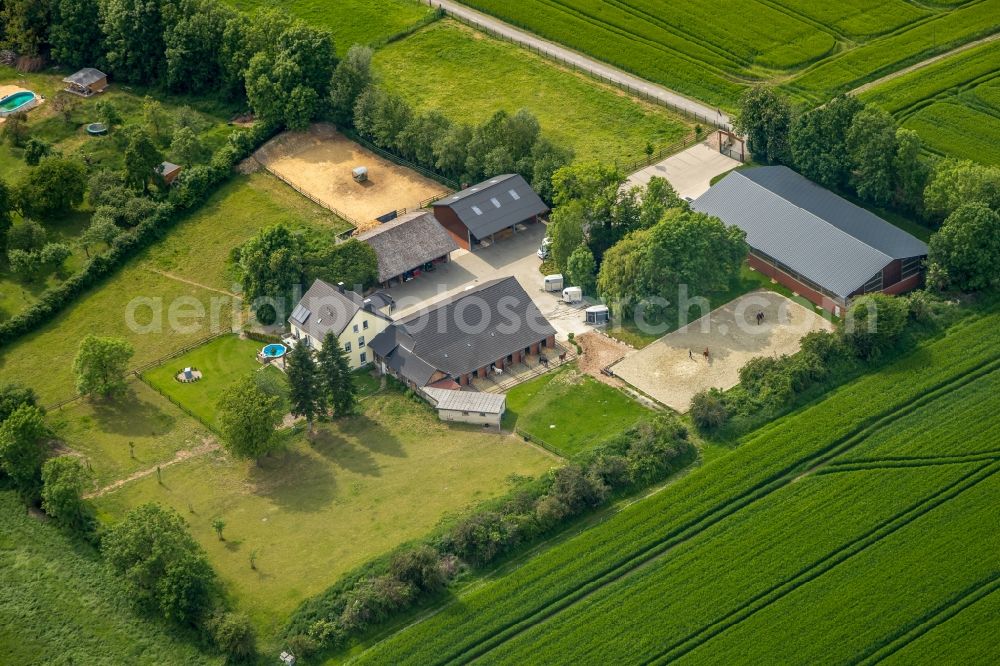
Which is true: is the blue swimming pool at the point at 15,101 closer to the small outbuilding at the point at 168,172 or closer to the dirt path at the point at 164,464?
the small outbuilding at the point at 168,172

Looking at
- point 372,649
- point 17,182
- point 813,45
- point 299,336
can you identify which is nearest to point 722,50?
point 813,45

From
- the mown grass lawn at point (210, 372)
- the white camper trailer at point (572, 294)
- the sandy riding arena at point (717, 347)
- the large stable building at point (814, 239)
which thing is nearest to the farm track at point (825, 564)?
the sandy riding arena at point (717, 347)

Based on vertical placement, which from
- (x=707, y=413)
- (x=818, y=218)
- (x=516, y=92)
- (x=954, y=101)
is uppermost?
(x=954, y=101)

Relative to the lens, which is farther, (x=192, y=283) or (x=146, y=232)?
(x=146, y=232)

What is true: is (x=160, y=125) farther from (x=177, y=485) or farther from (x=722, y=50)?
(x=722, y=50)

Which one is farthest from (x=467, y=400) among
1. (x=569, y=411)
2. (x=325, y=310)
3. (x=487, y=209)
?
(x=487, y=209)

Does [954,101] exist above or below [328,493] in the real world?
above

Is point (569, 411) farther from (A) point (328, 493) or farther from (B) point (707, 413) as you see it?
(A) point (328, 493)
